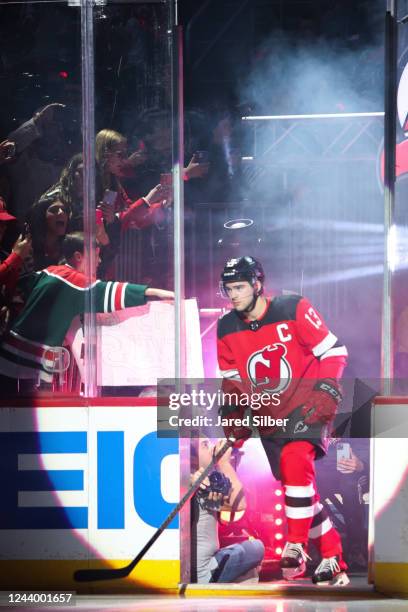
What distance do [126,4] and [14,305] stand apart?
5.09ft

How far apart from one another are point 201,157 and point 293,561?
1.98 m

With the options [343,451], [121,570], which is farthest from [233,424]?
[121,570]

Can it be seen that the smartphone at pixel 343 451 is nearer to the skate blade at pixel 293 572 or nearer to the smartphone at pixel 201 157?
the skate blade at pixel 293 572

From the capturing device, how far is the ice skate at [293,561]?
12.8ft

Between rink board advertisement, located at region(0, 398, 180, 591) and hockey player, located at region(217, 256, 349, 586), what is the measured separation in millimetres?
445

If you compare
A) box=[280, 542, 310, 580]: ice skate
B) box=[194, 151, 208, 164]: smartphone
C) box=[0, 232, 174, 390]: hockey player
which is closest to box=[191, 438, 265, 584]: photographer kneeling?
box=[280, 542, 310, 580]: ice skate

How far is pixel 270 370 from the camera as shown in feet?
13.0

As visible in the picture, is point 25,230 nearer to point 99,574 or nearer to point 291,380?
point 291,380

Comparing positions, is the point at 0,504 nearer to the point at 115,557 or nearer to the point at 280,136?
the point at 115,557

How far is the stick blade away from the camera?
12.8ft

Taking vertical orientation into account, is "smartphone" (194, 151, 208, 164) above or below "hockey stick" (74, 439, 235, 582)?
above

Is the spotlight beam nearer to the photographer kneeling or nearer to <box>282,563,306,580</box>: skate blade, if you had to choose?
the photographer kneeling

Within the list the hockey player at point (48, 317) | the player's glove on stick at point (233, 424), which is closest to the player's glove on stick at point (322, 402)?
the player's glove on stick at point (233, 424)

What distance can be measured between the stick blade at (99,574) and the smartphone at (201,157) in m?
1.98
